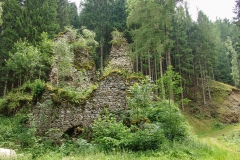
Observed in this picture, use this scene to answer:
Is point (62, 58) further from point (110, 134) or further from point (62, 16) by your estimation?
point (62, 16)

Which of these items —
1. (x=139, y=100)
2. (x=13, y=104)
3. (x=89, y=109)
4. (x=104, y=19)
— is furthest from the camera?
(x=104, y=19)

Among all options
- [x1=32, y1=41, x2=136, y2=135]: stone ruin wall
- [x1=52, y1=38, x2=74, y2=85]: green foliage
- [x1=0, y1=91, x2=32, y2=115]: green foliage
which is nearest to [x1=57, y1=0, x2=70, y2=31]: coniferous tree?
[x1=52, y1=38, x2=74, y2=85]: green foliage

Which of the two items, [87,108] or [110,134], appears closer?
[110,134]

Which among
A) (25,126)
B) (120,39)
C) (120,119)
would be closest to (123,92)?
(120,119)

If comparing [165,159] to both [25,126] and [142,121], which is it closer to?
[142,121]

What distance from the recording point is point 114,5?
29.8 metres

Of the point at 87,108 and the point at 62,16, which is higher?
the point at 62,16

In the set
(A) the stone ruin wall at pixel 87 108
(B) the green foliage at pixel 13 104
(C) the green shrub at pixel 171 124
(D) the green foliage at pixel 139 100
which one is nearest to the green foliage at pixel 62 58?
(B) the green foliage at pixel 13 104

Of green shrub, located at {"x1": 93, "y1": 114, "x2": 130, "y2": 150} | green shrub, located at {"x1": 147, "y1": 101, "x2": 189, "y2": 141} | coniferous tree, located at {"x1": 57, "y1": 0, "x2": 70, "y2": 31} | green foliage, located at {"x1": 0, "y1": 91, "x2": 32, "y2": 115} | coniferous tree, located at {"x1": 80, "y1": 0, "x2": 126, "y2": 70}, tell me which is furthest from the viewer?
coniferous tree, located at {"x1": 80, "y1": 0, "x2": 126, "y2": 70}

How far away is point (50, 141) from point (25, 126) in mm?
2817

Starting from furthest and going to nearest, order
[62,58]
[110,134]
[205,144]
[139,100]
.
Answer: [62,58]
[139,100]
[110,134]
[205,144]

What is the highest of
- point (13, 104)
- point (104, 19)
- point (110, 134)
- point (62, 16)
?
point (62, 16)

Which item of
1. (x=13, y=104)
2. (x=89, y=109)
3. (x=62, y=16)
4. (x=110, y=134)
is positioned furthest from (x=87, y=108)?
(x=62, y=16)

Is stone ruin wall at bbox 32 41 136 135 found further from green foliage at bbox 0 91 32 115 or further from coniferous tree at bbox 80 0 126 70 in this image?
coniferous tree at bbox 80 0 126 70
